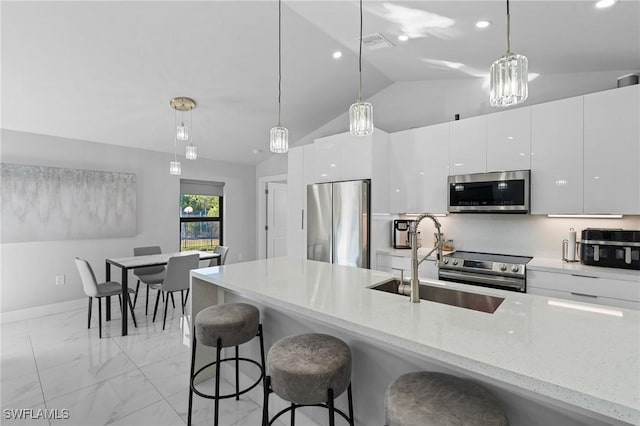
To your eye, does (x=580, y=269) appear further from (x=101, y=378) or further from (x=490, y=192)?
(x=101, y=378)

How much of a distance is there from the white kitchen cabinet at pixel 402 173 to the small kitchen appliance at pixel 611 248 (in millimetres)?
1556

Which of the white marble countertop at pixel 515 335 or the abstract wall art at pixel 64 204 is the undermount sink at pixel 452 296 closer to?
the white marble countertop at pixel 515 335

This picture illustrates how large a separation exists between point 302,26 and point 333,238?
7.41 ft

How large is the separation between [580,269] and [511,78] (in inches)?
79.4

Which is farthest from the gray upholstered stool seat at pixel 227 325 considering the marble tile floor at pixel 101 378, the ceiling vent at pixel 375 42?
the ceiling vent at pixel 375 42

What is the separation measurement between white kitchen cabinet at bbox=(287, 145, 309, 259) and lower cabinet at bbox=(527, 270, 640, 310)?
269 cm

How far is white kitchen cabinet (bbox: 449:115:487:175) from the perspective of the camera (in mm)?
3104

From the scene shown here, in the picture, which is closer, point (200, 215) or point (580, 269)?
point (580, 269)

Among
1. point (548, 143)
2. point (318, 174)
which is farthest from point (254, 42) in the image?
point (548, 143)

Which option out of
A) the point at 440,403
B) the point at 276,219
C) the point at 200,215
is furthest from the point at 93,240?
the point at 440,403

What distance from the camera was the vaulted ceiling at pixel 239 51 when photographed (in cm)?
226

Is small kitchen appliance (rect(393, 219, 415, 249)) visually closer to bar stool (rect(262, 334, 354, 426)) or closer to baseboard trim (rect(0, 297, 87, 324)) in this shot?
bar stool (rect(262, 334, 354, 426))

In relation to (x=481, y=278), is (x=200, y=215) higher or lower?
higher

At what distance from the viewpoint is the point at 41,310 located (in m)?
3.87
